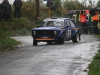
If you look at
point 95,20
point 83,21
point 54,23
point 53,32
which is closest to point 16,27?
point 83,21

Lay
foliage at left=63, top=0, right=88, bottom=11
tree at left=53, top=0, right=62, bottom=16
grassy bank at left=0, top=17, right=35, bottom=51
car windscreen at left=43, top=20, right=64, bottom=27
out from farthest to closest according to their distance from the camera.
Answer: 1. foliage at left=63, top=0, right=88, bottom=11
2. tree at left=53, top=0, right=62, bottom=16
3. grassy bank at left=0, top=17, right=35, bottom=51
4. car windscreen at left=43, top=20, right=64, bottom=27

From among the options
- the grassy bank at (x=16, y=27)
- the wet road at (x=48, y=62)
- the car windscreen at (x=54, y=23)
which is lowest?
the grassy bank at (x=16, y=27)

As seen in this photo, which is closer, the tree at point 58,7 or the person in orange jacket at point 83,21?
the person in orange jacket at point 83,21

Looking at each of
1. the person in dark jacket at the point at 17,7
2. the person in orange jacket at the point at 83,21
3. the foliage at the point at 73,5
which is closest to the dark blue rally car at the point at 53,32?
the person in dark jacket at the point at 17,7

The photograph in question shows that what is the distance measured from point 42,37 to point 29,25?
13.9 metres

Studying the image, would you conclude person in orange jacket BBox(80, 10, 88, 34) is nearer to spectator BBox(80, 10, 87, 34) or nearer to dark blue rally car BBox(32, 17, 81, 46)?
spectator BBox(80, 10, 87, 34)

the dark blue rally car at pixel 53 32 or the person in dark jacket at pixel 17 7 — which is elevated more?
the person in dark jacket at pixel 17 7

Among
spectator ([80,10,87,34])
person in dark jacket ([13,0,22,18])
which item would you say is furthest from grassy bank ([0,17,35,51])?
spectator ([80,10,87,34])

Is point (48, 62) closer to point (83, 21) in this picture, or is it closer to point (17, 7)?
point (17, 7)

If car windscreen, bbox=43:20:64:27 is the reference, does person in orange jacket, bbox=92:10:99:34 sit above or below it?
below

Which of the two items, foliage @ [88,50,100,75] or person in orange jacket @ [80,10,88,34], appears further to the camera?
person in orange jacket @ [80,10,88,34]

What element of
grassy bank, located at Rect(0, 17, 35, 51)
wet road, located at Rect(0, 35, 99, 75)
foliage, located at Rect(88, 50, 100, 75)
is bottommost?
grassy bank, located at Rect(0, 17, 35, 51)

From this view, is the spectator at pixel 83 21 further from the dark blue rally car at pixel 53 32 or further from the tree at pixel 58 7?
the dark blue rally car at pixel 53 32

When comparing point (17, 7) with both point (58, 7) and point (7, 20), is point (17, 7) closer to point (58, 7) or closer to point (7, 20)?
point (7, 20)
